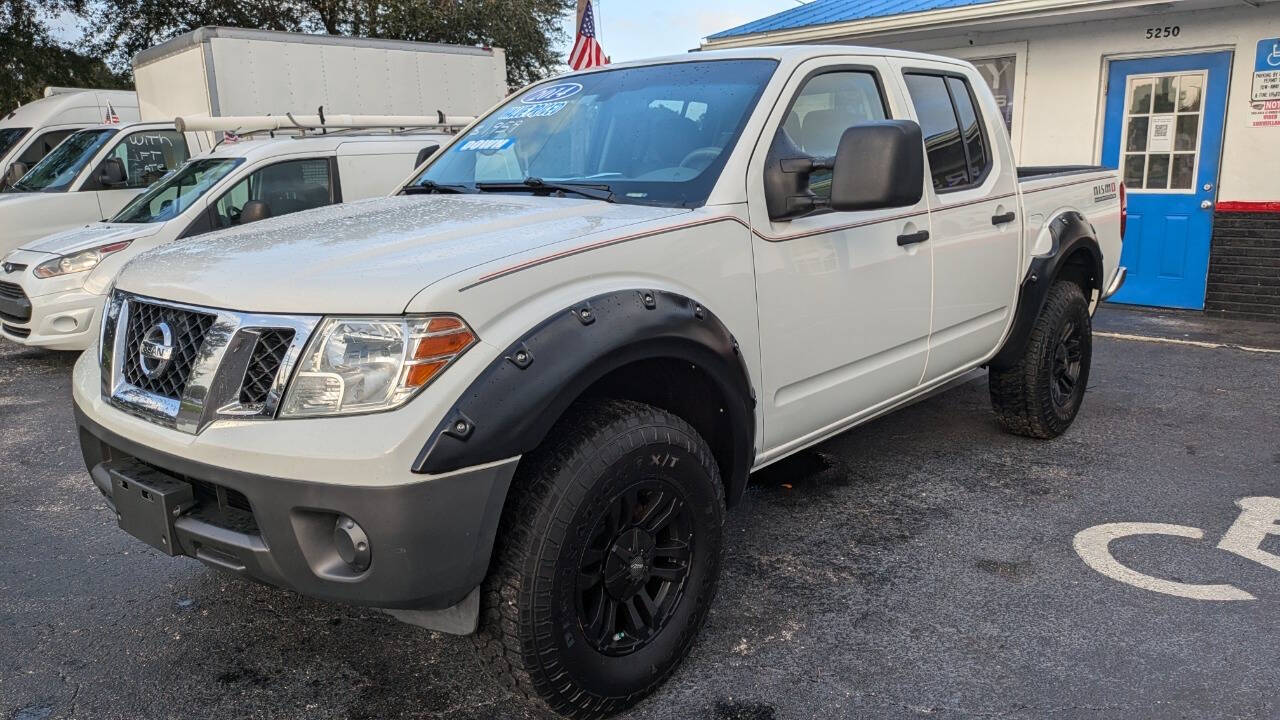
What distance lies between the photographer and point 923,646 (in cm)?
294

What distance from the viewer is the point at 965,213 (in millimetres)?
3955

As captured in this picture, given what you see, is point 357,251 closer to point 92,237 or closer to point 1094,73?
point 92,237

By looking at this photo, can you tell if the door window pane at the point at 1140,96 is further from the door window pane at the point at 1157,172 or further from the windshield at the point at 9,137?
the windshield at the point at 9,137

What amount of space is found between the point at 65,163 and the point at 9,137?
183 inches

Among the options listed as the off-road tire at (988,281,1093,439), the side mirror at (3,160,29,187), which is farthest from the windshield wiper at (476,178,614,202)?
the side mirror at (3,160,29,187)

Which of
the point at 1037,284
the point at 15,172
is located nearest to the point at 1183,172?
the point at 1037,284

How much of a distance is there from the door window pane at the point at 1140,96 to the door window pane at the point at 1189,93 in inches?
10.1

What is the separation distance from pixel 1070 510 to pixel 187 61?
9.24 metres

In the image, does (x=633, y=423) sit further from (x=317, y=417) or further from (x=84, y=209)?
(x=84, y=209)

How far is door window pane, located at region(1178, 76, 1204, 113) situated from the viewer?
8320 millimetres

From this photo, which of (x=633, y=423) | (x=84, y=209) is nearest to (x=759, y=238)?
(x=633, y=423)

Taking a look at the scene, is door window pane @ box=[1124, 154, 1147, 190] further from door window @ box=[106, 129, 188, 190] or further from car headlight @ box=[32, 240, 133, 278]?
door window @ box=[106, 129, 188, 190]

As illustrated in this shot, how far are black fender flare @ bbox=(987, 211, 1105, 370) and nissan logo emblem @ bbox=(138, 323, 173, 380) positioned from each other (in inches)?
137

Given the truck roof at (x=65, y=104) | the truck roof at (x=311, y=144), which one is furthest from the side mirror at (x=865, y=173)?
the truck roof at (x=65, y=104)
